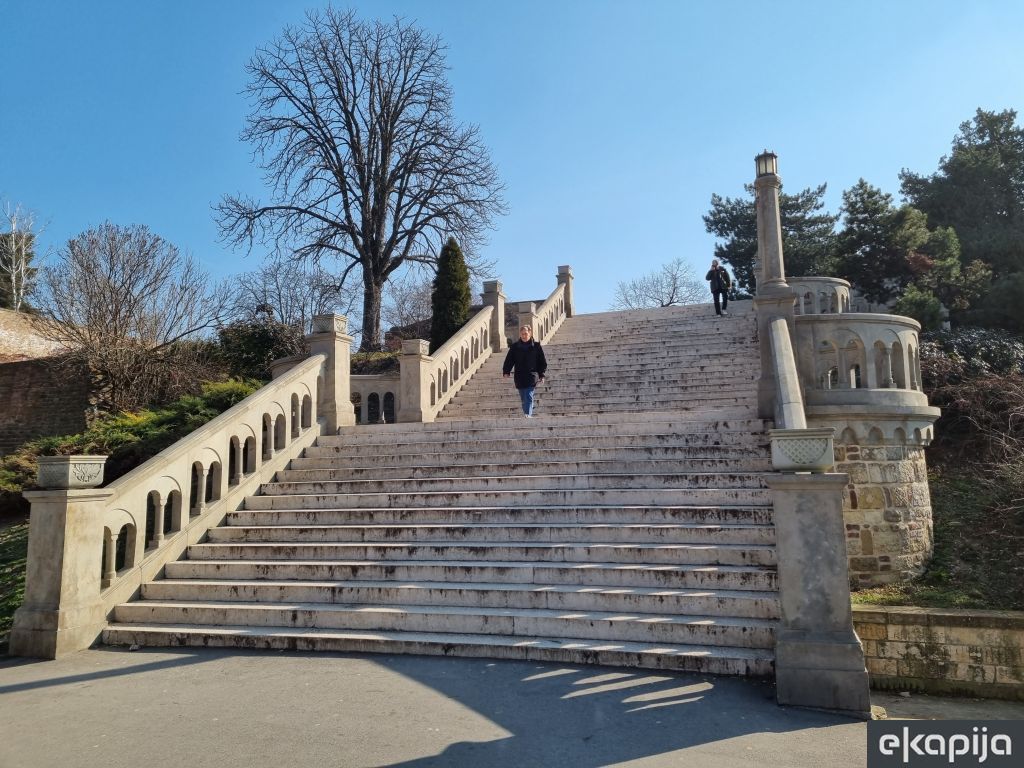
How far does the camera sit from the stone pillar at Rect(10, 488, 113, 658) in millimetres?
5543

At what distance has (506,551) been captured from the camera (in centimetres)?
628

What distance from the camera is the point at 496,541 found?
6.57m

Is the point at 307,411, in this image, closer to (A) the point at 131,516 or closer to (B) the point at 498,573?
(A) the point at 131,516

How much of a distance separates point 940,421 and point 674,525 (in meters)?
9.77

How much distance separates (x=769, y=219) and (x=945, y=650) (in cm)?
550

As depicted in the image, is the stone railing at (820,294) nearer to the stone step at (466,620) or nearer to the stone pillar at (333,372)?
the stone pillar at (333,372)

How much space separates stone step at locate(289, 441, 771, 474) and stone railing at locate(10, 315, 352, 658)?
31.4 inches

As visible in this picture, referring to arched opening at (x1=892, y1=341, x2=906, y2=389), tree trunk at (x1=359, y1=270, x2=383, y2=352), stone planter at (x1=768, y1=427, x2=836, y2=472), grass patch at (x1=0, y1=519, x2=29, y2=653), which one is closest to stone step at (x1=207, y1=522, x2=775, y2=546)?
stone planter at (x1=768, y1=427, x2=836, y2=472)

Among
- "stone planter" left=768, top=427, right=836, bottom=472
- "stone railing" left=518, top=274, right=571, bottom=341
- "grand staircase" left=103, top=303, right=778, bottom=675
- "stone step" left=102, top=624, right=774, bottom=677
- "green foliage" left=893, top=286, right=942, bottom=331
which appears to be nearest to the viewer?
"stone planter" left=768, top=427, right=836, bottom=472

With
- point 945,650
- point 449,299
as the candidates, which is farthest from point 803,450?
point 449,299

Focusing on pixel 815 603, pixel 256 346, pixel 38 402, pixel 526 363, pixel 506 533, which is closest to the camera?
pixel 815 603

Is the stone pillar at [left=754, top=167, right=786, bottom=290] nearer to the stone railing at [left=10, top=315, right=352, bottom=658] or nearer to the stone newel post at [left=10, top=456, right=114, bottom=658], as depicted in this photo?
the stone railing at [left=10, top=315, right=352, bottom=658]

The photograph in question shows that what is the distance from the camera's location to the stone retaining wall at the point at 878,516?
7922 mm

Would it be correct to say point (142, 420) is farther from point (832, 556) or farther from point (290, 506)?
point (832, 556)
